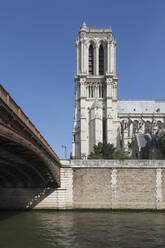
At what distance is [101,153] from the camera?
61.0m

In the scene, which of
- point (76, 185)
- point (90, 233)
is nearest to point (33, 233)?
point (90, 233)

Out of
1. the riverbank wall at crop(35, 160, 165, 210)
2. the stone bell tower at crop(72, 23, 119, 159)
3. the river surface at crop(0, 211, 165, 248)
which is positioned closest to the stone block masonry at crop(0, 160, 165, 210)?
the riverbank wall at crop(35, 160, 165, 210)

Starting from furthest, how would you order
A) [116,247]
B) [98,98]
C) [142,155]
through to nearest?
1. [98,98]
2. [142,155]
3. [116,247]

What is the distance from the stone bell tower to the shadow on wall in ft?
135

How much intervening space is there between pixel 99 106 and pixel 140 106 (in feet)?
75.6

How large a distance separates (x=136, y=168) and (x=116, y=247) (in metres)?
18.3

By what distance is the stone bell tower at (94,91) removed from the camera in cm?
7844

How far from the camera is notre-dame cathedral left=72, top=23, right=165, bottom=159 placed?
7856 centimetres

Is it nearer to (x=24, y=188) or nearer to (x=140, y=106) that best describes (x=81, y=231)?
(x=24, y=188)

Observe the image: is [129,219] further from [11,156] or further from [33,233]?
[11,156]

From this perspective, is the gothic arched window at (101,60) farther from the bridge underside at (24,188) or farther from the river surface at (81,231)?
the river surface at (81,231)

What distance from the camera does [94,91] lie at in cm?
8169

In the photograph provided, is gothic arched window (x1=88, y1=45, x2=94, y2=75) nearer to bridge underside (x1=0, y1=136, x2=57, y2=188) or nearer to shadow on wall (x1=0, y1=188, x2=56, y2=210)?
bridge underside (x1=0, y1=136, x2=57, y2=188)

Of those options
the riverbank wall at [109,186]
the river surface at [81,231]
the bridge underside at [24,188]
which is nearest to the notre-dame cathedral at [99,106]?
the riverbank wall at [109,186]
